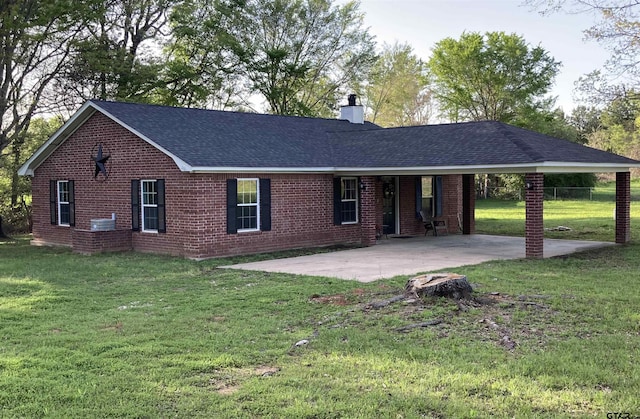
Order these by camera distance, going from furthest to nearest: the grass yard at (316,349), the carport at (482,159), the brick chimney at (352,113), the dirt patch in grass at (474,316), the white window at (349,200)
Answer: the brick chimney at (352,113), the white window at (349,200), the carport at (482,159), the dirt patch in grass at (474,316), the grass yard at (316,349)

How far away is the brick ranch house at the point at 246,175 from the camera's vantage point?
47.3 ft

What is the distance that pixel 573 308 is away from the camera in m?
8.04

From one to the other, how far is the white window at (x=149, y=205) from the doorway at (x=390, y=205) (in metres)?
7.14

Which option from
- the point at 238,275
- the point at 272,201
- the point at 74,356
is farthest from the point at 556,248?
the point at 74,356

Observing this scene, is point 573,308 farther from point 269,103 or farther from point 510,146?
point 269,103

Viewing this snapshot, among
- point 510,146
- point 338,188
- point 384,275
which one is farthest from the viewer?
point 338,188

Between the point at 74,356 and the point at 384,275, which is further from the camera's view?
the point at 384,275

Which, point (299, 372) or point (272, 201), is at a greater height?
point (272, 201)

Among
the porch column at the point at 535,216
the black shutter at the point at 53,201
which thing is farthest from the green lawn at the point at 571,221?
the black shutter at the point at 53,201

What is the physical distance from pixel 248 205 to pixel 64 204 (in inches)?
241

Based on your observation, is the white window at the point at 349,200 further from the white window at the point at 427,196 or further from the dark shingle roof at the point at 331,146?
the white window at the point at 427,196

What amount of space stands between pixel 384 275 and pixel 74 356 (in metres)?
6.21

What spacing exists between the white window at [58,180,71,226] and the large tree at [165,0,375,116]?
45.9 feet

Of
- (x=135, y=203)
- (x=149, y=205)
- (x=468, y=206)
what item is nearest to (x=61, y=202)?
(x=135, y=203)
